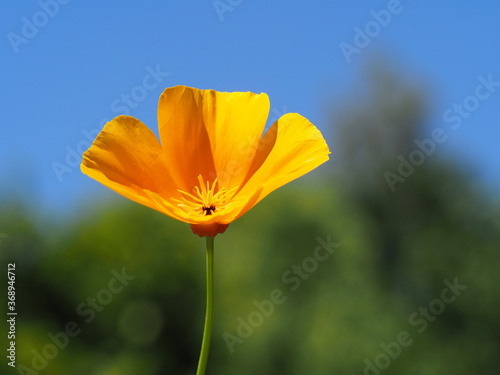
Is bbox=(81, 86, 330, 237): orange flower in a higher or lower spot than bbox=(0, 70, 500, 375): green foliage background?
higher

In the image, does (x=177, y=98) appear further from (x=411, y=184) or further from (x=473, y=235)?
(x=411, y=184)

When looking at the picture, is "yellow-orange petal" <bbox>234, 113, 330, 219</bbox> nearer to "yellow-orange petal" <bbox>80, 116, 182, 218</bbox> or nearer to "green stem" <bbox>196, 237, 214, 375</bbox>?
"yellow-orange petal" <bbox>80, 116, 182, 218</bbox>

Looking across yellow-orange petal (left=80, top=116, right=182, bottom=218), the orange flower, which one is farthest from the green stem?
yellow-orange petal (left=80, top=116, right=182, bottom=218)

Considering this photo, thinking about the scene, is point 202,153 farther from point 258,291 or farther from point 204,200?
point 258,291

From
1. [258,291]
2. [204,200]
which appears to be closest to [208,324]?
[204,200]

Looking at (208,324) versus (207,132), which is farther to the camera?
(207,132)

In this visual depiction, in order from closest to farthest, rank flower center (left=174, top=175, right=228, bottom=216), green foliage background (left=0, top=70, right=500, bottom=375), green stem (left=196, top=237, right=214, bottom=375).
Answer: green stem (left=196, top=237, right=214, bottom=375) → flower center (left=174, top=175, right=228, bottom=216) → green foliage background (left=0, top=70, right=500, bottom=375)

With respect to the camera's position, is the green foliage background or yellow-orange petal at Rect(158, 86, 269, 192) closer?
yellow-orange petal at Rect(158, 86, 269, 192)
